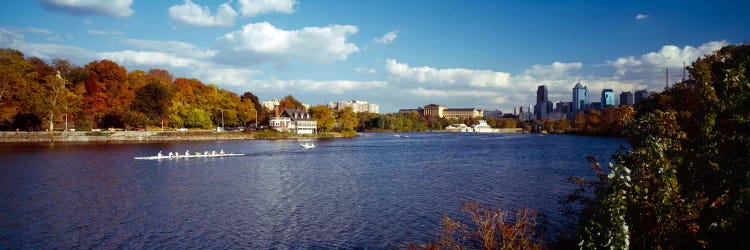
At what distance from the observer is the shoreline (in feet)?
261

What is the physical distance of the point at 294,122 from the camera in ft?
367

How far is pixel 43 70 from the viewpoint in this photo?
9144 cm

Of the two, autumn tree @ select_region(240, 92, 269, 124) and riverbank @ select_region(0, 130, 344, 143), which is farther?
autumn tree @ select_region(240, 92, 269, 124)

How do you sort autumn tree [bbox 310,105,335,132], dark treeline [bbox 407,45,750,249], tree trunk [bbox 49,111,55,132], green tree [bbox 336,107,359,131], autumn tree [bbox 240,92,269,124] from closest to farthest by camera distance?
dark treeline [bbox 407,45,750,249], tree trunk [bbox 49,111,55,132], autumn tree [bbox 310,105,335,132], green tree [bbox 336,107,359,131], autumn tree [bbox 240,92,269,124]

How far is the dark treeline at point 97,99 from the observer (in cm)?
7956

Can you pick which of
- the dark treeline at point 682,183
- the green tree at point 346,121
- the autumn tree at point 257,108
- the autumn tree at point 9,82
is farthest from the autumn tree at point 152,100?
the dark treeline at point 682,183

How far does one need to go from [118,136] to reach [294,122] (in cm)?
3669

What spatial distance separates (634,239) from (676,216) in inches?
40.8

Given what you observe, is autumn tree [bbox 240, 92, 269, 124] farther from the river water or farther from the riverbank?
the river water

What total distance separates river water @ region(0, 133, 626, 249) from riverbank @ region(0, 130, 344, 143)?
123 feet

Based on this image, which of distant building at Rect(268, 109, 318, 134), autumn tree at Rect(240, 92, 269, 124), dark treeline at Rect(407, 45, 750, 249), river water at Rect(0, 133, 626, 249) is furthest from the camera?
autumn tree at Rect(240, 92, 269, 124)

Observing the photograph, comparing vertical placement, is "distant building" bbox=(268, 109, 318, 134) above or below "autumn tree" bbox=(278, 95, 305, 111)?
below

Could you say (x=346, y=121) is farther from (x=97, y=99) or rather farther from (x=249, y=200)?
(x=249, y=200)

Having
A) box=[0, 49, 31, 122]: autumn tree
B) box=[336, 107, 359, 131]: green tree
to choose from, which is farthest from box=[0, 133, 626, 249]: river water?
box=[336, 107, 359, 131]: green tree
